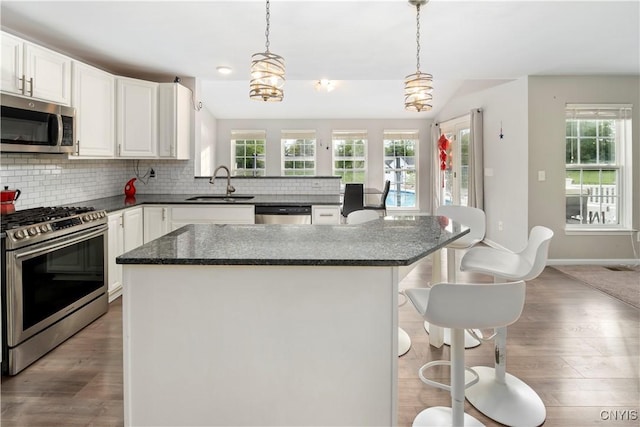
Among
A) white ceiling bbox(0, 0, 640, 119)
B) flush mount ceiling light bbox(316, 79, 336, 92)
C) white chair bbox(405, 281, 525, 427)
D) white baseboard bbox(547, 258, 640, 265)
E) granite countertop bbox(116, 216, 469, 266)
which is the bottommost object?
white baseboard bbox(547, 258, 640, 265)

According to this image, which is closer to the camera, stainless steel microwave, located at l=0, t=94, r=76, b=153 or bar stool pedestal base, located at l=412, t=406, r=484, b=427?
bar stool pedestal base, located at l=412, t=406, r=484, b=427

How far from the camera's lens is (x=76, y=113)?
321cm

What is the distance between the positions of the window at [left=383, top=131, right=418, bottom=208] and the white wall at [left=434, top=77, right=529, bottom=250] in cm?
265

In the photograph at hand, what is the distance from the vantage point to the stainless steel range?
224 cm

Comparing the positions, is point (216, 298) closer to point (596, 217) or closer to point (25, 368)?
point (25, 368)

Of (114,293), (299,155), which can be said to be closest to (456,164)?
(299,155)

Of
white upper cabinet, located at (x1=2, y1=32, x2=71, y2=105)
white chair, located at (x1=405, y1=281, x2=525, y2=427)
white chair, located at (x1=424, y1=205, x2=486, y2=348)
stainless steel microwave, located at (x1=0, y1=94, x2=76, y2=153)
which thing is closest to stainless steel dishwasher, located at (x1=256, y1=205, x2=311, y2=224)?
white chair, located at (x1=424, y1=205, x2=486, y2=348)

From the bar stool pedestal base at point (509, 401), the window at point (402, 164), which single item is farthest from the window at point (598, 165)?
the window at point (402, 164)

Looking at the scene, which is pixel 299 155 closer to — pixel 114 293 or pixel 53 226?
pixel 114 293

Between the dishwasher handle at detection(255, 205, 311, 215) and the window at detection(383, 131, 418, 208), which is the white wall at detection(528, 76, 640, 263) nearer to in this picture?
the dishwasher handle at detection(255, 205, 311, 215)

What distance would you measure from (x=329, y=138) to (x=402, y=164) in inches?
67.5

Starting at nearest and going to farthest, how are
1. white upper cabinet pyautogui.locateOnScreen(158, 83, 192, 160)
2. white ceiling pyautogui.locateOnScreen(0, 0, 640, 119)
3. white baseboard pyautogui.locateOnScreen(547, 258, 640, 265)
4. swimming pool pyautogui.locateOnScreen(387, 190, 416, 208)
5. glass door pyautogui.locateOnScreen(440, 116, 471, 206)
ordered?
white ceiling pyautogui.locateOnScreen(0, 0, 640, 119)
white upper cabinet pyautogui.locateOnScreen(158, 83, 192, 160)
white baseboard pyautogui.locateOnScreen(547, 258, 640, 265)
glass door pyautogui.locateOnScreen(440, 116, 471, 206)
swimming pool pyautogui.locateOnScreen(387, 190, 416, 208)

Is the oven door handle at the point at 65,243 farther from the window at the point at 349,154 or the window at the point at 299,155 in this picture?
the window at the point at 349,154

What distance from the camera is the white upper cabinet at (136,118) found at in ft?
12.7
